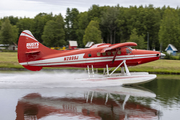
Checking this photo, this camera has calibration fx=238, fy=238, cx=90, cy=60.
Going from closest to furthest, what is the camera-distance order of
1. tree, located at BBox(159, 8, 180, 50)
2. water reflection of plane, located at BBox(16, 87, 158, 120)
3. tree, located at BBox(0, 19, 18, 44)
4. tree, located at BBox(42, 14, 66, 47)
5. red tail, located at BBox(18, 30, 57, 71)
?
water reflection of plane, located at BBox(16, 87, 158, 120) → red tail, located at BBox(18, 30, 57, 71) → tree, located at BBox(159, 8, 180, 50) → tree, located at BBox(0, 19, 18, 44) → tree, located at BBox(42, 14, 66, 47)

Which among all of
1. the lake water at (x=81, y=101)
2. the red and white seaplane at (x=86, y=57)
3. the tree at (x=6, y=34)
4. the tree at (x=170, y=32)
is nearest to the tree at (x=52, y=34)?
the tree at (x=6, y=34)

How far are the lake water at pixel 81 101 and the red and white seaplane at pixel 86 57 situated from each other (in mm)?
823

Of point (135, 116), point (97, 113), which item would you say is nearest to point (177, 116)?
point (135, 116)

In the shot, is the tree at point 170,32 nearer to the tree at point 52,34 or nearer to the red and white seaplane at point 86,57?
the tree at point 52,34

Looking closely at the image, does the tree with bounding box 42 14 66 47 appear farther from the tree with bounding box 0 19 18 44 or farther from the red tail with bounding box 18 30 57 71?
the red tail with bounding box 18 30 57 71

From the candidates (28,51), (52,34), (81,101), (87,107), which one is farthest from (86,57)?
(52,34)

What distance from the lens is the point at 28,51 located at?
16.6 meters

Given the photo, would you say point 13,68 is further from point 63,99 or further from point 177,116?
point 177,116

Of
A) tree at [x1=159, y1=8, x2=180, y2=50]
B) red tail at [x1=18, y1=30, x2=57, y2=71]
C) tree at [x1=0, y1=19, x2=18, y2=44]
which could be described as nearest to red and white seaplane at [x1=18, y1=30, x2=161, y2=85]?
red tail at [x1=18, y1=30, x2=57, y2=71]

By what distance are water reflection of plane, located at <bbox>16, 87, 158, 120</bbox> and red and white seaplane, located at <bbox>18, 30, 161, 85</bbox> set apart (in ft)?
7.18

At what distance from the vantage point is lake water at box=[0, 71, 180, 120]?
989cm

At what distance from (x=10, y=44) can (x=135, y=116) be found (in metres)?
79.6

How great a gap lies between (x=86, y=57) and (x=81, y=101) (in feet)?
18.2

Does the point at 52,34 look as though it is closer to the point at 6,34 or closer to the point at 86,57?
the point at 6,34
